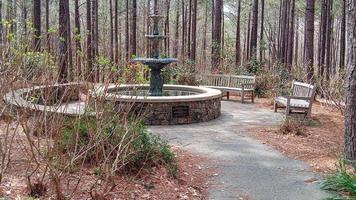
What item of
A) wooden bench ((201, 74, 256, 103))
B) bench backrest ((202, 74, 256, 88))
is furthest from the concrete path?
bench backrest ((202, 74, 256, 88))

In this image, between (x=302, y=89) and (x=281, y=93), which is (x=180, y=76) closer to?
(x=281, y=93)

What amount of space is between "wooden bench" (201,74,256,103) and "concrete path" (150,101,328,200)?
10.9 ft

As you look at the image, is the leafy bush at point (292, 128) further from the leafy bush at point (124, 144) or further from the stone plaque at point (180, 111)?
the leafy bush at point (124, 144)

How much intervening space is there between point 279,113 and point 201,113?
2.53m

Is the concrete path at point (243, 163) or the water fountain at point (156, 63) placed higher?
the water fountain at point (156, 63)

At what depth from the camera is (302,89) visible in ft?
35.0

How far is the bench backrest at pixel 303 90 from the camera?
32.2 feet

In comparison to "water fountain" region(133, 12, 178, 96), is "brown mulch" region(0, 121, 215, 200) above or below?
below

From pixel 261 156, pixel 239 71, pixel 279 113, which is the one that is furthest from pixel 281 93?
pixel 261 156

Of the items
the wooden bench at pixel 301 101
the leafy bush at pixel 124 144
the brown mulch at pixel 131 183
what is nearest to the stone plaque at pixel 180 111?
the wooden bench at pixel 301 101

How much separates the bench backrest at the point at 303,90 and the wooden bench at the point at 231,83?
6.55ft

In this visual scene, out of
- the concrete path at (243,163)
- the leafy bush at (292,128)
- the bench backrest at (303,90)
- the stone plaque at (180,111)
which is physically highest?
the bench backrest at (303,90)

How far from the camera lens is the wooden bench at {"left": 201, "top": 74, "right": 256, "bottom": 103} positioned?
13.1 meters

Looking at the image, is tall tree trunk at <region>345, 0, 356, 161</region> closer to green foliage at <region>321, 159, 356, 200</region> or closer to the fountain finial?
green foliage at <region>321, 159, 356, 200</region>
